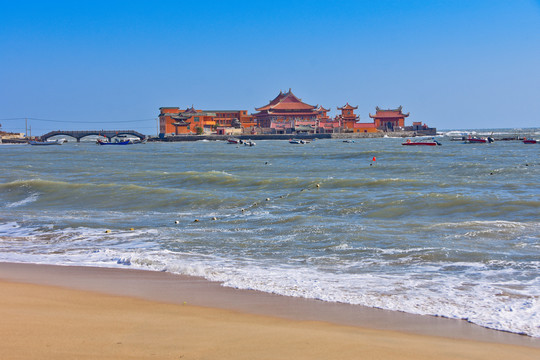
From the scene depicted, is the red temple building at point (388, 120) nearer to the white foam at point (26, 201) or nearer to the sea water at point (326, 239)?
the sea water at point (326, 239)

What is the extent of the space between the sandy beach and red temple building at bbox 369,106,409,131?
10670cm

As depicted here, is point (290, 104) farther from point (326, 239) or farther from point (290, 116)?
point (326, 239)

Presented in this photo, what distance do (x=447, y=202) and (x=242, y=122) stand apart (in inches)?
3870

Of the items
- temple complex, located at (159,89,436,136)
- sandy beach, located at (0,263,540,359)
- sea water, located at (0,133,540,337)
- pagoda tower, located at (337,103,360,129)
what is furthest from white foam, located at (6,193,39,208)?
pagoda tower, located at (337,103,360,129)

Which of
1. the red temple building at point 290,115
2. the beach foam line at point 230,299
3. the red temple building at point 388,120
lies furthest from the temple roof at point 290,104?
the beach foam line at point 230,299

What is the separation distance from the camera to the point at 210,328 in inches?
189

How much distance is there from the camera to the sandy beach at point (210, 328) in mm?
4117

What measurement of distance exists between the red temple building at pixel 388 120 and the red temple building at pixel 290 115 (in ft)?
45.1

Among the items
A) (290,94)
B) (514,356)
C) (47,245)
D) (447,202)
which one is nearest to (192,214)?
(47,245)

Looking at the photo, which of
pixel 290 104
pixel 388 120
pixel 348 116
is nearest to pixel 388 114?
pixel 388 120

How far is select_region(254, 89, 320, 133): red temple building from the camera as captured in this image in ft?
333

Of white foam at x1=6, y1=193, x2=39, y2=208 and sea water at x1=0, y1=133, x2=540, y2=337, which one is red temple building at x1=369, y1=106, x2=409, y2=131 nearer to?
sea water at x1=0, y1=133, x2=540, y2=337

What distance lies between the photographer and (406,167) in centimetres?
2788

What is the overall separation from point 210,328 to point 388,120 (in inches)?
4320
